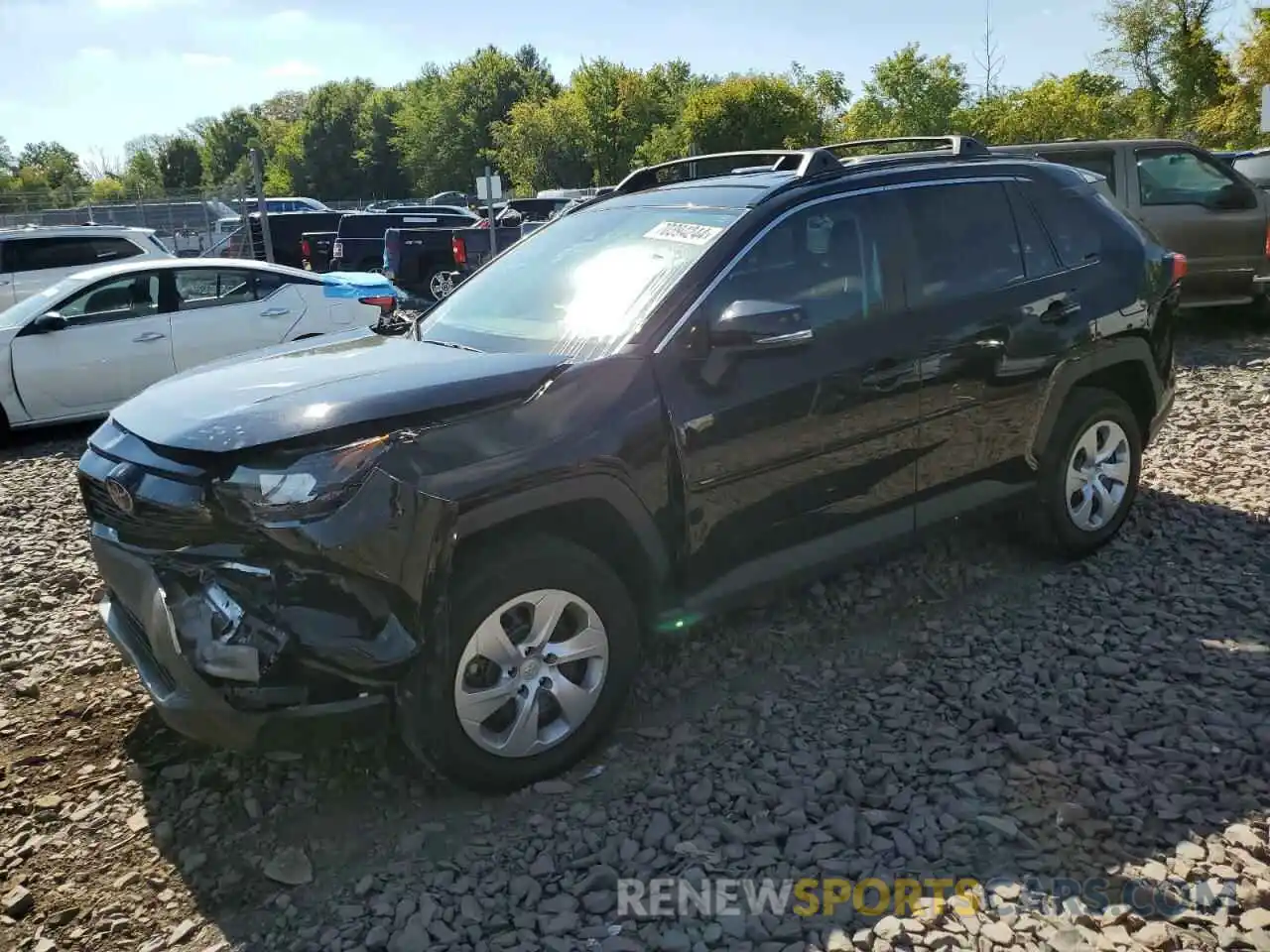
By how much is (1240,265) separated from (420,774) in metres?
9.56

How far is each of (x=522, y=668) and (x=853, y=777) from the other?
1.08 m

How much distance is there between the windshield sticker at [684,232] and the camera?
3.65 m

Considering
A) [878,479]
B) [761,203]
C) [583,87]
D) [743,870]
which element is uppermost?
[583,87]

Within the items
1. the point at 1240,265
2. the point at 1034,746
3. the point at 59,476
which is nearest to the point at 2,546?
the point at 59,476

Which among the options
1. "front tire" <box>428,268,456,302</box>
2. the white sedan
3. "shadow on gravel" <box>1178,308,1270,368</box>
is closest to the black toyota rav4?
"shadow on gravel" <box>1178,308,1270,368</box>

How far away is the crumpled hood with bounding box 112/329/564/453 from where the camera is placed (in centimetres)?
289

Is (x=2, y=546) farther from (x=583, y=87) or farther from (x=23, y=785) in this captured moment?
(x=583, y=87)

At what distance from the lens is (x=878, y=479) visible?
156 inches

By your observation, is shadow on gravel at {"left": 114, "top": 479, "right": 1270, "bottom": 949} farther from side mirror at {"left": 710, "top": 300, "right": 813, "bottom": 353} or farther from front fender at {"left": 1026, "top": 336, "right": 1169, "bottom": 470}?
side mirror at {"left": 710, "top": 300, "right": 813, "bottom": 353}

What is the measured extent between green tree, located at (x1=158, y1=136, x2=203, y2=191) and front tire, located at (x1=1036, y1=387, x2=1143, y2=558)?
108 metres

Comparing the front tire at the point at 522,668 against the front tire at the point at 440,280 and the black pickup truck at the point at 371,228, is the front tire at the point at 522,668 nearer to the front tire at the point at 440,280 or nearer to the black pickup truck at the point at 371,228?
the front tire at the point at 440,280

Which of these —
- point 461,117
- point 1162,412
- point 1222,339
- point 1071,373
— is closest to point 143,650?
point 1071,373

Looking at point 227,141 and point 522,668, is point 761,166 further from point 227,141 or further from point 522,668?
point 227,141

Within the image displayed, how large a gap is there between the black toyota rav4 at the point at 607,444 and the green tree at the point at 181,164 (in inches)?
4229
